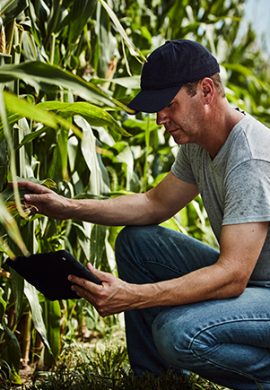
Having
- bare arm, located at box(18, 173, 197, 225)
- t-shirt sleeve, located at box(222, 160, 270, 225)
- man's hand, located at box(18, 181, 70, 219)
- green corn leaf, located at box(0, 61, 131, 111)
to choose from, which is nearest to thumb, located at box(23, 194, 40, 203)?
man's hand, located at box(18, 181, 70, 219)

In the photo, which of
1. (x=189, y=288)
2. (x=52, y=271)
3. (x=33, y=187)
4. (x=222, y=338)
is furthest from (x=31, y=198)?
(x=222, y=338)

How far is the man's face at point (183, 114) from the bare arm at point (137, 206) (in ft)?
0.95

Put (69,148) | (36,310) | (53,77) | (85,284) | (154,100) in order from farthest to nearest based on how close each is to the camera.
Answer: (69,148) → (36,310) → (154,100) → (85,284) → (53,77)

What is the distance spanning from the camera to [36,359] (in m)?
2.33

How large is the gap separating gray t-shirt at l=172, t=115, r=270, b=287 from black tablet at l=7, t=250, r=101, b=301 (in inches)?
13.2

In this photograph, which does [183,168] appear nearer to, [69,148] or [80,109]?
[69,148]

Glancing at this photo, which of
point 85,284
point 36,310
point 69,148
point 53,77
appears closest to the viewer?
point 53,77

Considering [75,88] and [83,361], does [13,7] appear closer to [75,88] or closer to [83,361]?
[75,88]

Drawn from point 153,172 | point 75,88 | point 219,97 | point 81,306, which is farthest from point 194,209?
point 75,88

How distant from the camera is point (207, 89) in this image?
1.84 meters

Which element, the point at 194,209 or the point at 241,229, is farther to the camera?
the point at 194,209

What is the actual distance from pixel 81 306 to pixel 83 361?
0.22 metres

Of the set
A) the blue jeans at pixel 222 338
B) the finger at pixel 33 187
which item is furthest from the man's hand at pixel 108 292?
the finger at pixel 33 187

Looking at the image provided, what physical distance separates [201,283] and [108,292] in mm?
200
